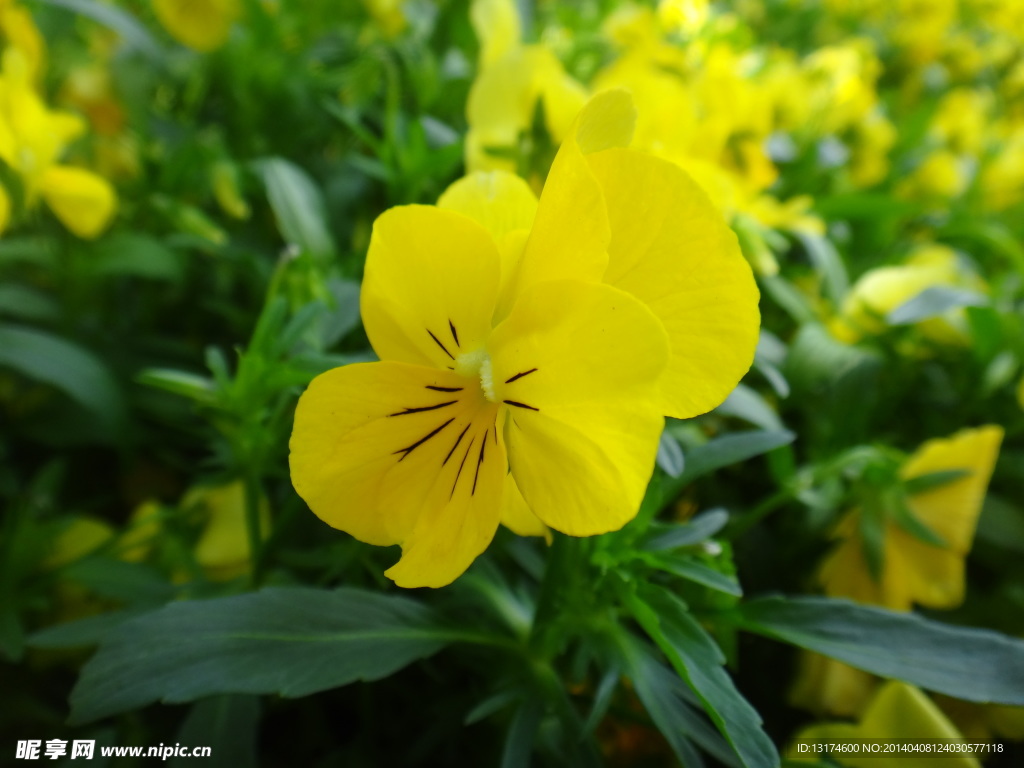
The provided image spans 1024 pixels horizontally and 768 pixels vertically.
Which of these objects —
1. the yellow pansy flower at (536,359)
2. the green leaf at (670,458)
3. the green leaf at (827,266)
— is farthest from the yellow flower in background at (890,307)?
the yellow pansy flower at (536,359)

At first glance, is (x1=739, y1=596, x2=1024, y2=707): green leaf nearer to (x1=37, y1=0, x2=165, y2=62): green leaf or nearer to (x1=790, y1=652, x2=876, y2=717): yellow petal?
(x1=790, y1=652, x2=876, y2=717): yellow petal

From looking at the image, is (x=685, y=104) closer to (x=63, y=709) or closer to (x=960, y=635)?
(x=960, y=635)

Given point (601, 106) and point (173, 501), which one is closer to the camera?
point (601, 106)

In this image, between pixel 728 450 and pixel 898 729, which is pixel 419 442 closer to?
pixel 728 450

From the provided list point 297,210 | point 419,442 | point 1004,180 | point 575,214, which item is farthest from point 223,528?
point 1004,180

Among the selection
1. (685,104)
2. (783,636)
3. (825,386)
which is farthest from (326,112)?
(783,636)

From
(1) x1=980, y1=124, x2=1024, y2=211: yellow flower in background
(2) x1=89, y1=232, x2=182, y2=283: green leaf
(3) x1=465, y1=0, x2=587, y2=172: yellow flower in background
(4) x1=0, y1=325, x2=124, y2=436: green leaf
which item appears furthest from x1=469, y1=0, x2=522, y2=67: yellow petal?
(1) x1=980, y1=124, x2=1024, y2=211: yellow flower in background

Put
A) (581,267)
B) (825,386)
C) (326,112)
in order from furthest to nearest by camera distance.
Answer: (326,112) → (825,386) → (581,267)
